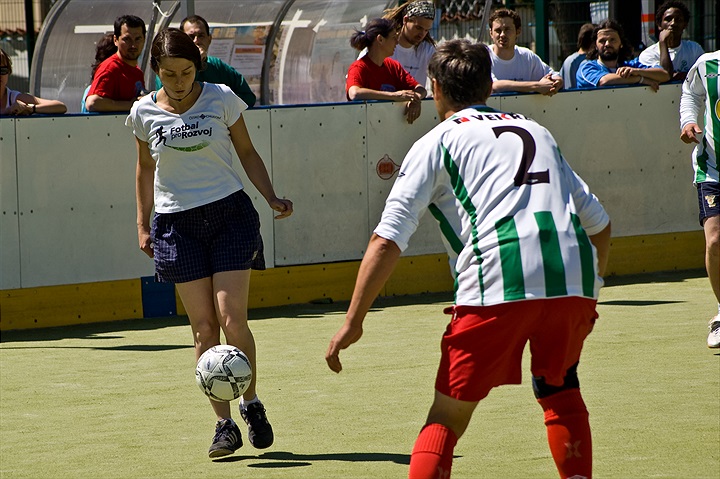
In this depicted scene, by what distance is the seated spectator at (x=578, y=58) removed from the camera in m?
12.4

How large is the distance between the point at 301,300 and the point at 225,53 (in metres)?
3.19

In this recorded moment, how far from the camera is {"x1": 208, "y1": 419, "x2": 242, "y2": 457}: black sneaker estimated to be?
618cm

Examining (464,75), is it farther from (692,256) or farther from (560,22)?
(560,22)

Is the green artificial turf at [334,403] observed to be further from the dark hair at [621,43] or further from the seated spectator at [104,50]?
the dark hair at [621,43]

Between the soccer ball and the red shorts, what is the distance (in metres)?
1.85

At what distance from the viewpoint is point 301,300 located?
1126 centimetres

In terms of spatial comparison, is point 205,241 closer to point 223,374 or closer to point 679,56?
point 223,374

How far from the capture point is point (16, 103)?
400 inches

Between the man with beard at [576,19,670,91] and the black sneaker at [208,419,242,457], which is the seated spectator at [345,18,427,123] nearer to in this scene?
the man with beard at [576,19,670,91]

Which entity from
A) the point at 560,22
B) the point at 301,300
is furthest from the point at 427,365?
the point at 560,22

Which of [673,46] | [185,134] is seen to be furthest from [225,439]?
[673,46]

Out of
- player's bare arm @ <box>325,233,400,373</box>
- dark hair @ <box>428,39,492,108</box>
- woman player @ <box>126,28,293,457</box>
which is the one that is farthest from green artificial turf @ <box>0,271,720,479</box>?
dark hair @ <box>428,39,492,108</box>

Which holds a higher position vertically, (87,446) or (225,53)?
(225,53)

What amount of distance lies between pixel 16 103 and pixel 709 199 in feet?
17.0
